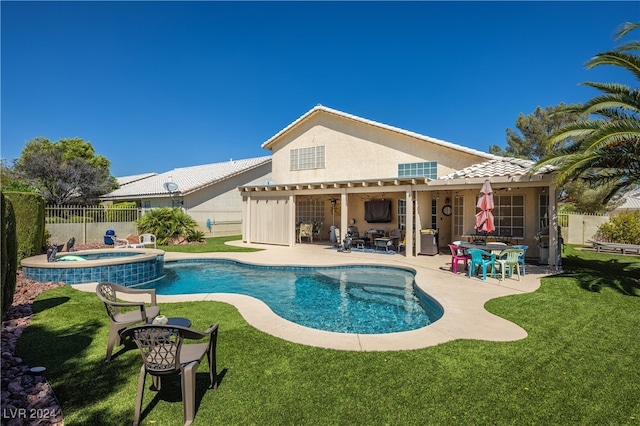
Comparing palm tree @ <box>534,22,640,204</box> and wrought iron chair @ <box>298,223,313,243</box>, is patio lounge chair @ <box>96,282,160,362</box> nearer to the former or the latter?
palm tree @ <box>534,22,640,204</box>

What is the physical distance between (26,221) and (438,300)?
14151mm

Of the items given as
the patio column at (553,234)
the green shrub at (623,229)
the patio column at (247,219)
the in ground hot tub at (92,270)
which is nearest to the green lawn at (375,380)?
the in ground hot tub at (92,270)

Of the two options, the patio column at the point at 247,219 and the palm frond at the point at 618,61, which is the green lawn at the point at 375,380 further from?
the patio column at the point at 247,219

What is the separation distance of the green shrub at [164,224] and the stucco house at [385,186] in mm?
4043

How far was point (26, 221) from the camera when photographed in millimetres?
11641

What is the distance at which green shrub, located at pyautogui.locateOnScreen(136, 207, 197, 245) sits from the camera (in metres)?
19.8

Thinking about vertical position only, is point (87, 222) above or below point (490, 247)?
above

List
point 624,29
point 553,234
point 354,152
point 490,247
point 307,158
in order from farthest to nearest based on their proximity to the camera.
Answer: point 307,158, point 354,152, point 553,234, point 490,247, point 624,29

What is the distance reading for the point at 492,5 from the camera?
13781mm

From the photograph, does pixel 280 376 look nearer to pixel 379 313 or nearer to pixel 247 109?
pixel 379 313

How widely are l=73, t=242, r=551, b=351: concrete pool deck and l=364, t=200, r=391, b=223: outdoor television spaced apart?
4.85m

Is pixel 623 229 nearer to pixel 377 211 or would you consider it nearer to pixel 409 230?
pixel 409 230

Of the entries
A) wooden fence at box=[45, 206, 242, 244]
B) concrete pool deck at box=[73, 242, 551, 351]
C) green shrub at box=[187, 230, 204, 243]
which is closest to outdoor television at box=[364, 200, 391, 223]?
concrete pool deck at box=[73, 242, 551, 351]

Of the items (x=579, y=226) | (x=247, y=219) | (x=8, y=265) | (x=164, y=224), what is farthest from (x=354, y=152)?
(x=8, y=265)
